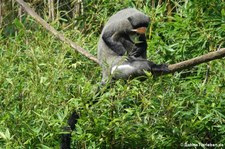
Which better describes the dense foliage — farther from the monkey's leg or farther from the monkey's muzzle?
the monkey's muzzle

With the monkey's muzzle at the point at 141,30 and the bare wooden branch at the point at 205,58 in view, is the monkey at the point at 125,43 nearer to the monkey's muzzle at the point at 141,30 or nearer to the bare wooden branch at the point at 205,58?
the monkey's muzzle at the point at 141,30

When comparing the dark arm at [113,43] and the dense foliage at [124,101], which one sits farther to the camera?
the dark arm at [113,43]

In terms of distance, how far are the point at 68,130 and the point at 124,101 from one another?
1.44 ft

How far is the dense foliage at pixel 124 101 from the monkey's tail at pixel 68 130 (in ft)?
0.11

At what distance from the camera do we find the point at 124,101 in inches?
175

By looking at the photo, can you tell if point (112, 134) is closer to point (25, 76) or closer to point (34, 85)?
point (34, 85)

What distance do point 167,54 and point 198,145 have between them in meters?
1.27

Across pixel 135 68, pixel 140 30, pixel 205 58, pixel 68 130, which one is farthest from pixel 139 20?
pixel 68 130

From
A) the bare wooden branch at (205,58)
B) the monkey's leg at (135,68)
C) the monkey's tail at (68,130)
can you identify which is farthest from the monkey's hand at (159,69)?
the monkey's tail at (68,130)

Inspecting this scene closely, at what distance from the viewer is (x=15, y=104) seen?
15.4ft

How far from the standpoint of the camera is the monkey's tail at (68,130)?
4.22m

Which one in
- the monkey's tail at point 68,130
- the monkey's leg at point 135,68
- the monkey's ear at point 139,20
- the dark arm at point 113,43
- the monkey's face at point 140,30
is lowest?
the monkey's tail at point 68,130

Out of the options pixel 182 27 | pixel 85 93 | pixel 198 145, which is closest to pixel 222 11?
pixel 182 27

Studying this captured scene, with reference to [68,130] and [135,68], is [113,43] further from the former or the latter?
[68,130]
